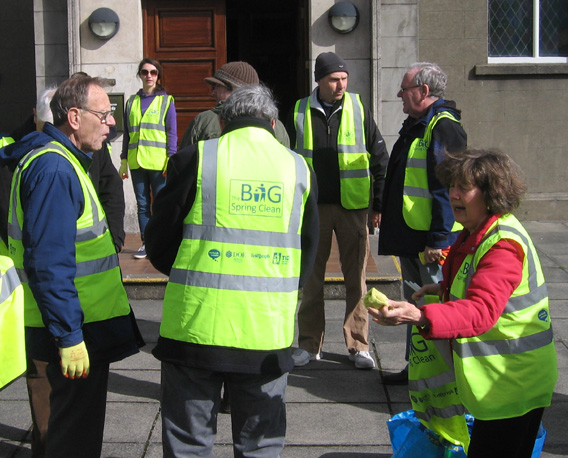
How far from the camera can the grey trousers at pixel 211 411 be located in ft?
9.87

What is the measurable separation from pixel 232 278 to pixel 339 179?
263 centimetres

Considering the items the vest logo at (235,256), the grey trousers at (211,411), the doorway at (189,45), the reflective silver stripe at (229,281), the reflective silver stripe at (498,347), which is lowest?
the grey trousers at (211,411)

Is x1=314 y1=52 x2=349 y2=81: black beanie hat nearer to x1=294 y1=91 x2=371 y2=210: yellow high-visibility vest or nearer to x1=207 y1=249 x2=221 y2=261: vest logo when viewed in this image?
x1=294 y1=91 x2=371 y2=210: yellow high-visibility vest

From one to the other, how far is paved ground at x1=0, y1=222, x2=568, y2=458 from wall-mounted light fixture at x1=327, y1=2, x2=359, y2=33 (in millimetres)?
3849

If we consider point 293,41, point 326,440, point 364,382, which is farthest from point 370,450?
point 293,41

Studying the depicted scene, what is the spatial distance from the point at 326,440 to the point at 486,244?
1798 millimetres

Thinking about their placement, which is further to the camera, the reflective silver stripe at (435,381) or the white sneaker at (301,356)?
the white sneaker at (301,356)

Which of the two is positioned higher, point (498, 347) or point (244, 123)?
point (244, 123)

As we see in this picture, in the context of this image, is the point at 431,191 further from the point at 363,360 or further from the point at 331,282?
the point at 331,282

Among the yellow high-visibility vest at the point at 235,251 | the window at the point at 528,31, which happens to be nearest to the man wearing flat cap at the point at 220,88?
the yellow high-visibility vest at the point at 235,251

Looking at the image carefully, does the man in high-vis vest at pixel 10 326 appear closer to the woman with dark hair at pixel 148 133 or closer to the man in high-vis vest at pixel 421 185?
the man in high-vis vest at pixel 421 185

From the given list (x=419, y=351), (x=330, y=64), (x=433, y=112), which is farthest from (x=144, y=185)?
(x=419, y=351)

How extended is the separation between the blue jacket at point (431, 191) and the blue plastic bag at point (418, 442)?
129 centimetres

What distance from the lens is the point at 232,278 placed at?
9.64 feet
